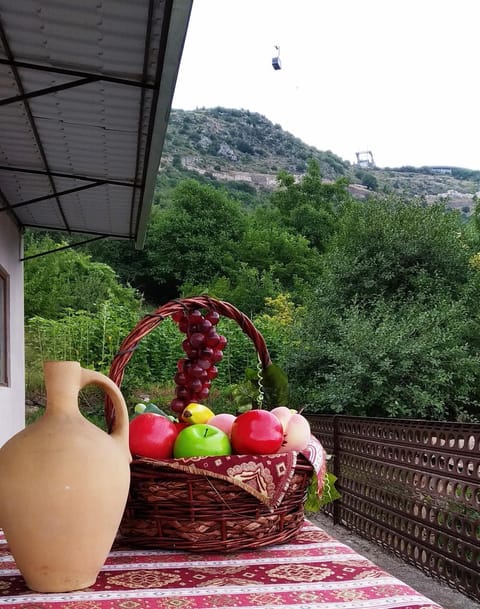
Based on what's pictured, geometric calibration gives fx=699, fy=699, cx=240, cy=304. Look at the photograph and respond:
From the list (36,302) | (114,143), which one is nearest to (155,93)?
(114,143)

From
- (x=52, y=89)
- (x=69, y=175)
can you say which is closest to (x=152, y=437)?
(x=52, y=89)

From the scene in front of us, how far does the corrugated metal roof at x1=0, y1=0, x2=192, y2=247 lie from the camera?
249 centimetres

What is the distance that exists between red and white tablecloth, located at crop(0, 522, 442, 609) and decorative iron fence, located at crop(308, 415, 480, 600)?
2227mm

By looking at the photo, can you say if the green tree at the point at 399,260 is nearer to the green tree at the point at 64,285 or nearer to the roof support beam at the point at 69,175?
the roof support beam at the point at 69,175

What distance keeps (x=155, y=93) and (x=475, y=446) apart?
205cm

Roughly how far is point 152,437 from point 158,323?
0.26 meters

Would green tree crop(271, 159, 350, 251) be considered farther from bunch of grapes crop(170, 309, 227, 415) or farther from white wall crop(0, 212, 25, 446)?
bunch of grapes crop(170, 309, 227, 415)

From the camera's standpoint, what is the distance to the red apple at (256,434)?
1.16 m

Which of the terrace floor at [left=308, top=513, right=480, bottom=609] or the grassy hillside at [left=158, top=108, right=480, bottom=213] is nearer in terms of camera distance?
the terrace floor at [left=308, top=513, right=480, bottom=609]

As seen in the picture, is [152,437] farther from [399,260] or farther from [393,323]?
[399,260]

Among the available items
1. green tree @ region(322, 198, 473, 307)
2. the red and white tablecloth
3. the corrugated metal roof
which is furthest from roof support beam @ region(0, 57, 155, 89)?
green tree @ region(322, 198, 473, 307)

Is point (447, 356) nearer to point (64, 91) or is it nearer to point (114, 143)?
point (114, 143)

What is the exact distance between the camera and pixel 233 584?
3.10ft

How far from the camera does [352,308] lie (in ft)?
28.0
